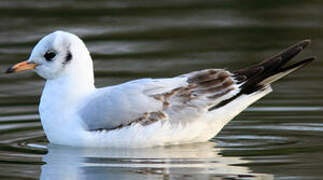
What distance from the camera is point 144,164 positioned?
9.68 meters

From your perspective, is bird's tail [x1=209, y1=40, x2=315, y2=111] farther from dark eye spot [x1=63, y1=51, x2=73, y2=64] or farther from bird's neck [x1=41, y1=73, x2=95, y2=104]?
dark eye spot [x1=63, y1=51, x2=73, y2=64]

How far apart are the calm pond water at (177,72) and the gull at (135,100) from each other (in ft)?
0.50

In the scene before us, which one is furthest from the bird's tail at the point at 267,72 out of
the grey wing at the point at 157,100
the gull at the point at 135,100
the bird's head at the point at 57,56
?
the bird's head at the point at 57,56

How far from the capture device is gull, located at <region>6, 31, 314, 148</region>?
33.9 feet

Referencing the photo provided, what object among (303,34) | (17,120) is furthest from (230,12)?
(17,120)

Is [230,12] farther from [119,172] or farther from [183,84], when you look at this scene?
[119,172]

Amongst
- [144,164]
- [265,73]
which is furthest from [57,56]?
[265,73]

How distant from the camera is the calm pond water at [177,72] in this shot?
377 inches

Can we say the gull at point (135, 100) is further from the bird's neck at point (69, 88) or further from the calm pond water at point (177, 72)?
the calm pond water at point (177, 72)

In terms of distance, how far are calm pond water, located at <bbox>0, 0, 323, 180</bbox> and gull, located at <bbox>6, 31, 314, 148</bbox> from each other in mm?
153

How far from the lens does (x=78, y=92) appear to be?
10688 millimetres

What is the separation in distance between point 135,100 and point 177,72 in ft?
13.1

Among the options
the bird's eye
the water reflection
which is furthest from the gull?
the water reflection

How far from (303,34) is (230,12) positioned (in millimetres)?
2087
